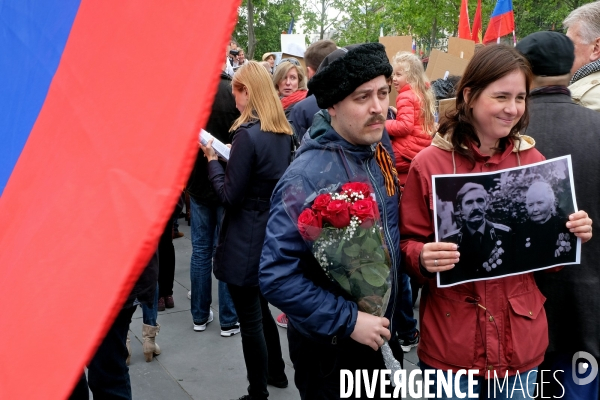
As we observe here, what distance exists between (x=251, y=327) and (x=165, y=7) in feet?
10.0

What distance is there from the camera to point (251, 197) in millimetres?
3584

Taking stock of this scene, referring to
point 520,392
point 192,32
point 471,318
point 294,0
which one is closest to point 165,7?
point 192,32

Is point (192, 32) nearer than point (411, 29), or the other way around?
point (192, 32)

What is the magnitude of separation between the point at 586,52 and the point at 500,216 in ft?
5.09

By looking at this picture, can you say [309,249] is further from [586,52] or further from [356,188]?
[586,52]

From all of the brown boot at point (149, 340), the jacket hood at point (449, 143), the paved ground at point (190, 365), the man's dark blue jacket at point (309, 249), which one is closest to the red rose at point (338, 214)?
the man's dark blue jacket at point (309, 249)

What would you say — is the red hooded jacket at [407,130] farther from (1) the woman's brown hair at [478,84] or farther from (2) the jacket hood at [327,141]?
(2) the jacket hood at [327,141]

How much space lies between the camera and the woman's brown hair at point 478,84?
2146 mm

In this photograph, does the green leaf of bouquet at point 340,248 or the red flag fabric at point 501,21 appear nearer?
the green leaf of bouquet at point 340,248

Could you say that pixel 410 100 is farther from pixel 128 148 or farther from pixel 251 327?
pixel 128 148

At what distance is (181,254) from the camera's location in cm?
705

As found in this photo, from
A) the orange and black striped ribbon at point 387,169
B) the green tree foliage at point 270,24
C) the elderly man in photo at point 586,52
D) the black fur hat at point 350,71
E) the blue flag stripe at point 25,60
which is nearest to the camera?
the blue flag stripe at point 25,60

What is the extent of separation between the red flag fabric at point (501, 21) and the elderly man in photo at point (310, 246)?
29.3 ft

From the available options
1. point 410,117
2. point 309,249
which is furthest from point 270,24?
point 309,249
